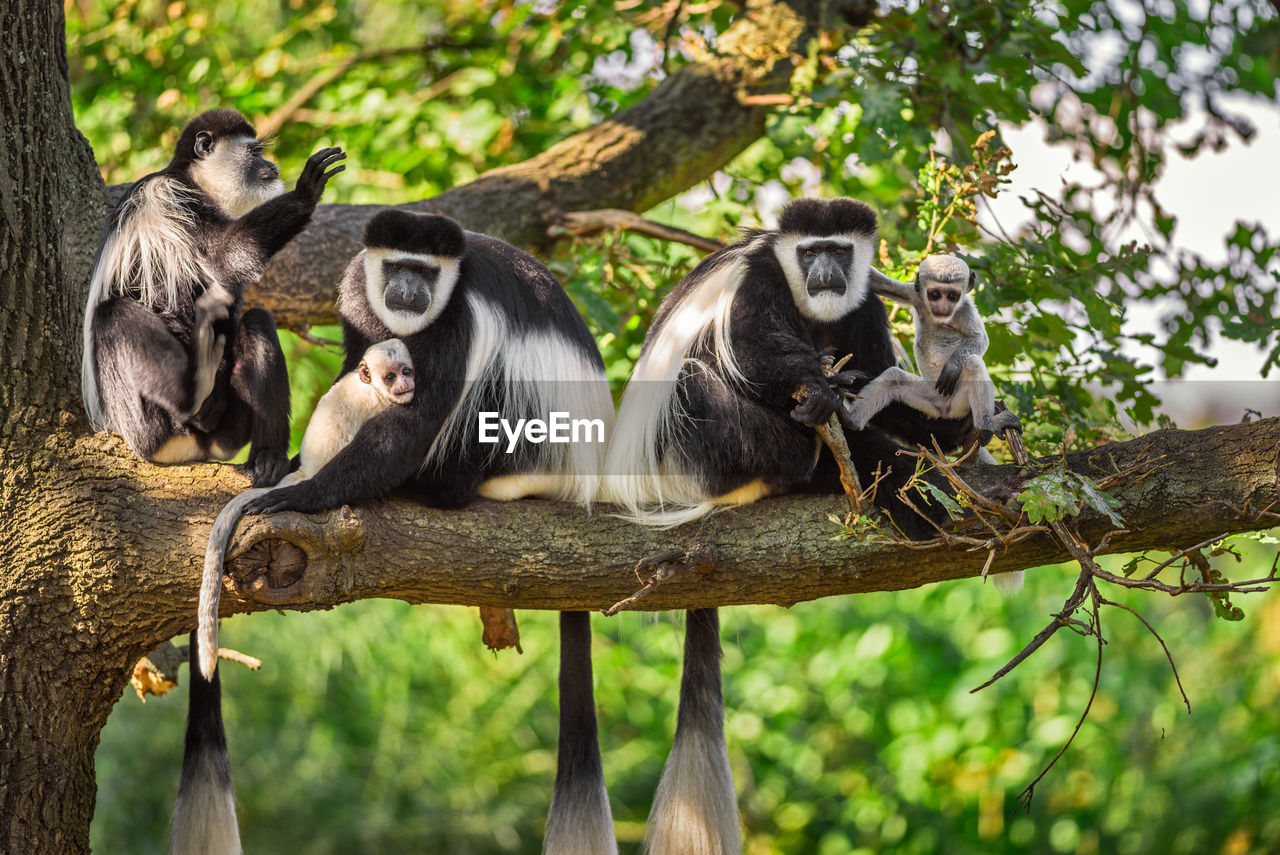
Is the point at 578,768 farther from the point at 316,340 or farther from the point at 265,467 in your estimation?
the point at 316,340

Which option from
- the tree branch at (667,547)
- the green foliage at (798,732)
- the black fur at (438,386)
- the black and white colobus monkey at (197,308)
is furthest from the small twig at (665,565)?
the green foliage at (798,732)

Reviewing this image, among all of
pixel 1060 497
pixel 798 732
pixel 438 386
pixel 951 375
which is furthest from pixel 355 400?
pixel 798 732

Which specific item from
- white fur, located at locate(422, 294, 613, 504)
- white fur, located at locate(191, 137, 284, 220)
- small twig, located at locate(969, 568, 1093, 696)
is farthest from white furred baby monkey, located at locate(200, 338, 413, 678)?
small twig, located at locate(969, 568, 1093, 696)

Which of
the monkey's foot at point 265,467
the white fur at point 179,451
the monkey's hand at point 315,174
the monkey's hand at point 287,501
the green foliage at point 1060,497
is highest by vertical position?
the monkey's hand at point 315,174

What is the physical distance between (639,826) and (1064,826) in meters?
2.11

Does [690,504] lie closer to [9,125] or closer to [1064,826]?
[9,125]

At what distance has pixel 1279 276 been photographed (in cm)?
275

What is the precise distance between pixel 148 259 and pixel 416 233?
0.62 meters

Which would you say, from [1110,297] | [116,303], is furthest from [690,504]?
[116,303]

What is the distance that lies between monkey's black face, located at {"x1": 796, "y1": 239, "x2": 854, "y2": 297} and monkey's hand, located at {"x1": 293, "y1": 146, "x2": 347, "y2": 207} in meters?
1.04

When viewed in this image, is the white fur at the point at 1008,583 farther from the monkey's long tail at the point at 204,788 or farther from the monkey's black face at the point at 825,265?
the monkey's long tail at the point at 204,788

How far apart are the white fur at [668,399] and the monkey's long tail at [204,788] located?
102 cm

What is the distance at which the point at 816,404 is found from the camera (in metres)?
2.28

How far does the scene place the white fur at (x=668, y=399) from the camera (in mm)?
2494
